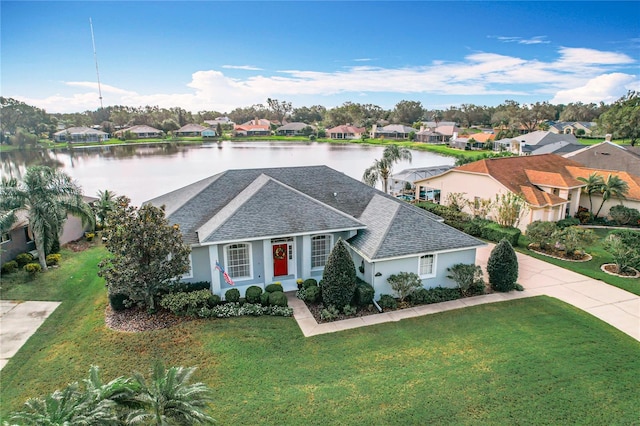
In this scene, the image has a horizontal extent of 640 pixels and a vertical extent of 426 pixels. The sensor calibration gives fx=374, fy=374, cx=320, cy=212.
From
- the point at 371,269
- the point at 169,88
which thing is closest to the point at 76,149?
the point at 169,88

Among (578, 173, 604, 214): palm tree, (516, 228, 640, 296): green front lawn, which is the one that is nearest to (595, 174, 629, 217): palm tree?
(578, 173, 604, 214): palm tree

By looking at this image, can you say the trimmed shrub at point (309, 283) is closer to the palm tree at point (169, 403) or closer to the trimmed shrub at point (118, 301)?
the trimmed shrub at point (118, 301)

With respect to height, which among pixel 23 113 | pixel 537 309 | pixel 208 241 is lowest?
pixel 537 309

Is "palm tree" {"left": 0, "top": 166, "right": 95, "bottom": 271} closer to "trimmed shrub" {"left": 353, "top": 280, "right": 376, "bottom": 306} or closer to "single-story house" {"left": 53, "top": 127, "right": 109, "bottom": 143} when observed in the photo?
"trimmed shrub" {"left": 353, "top": 280, "right": 376, "bottom": 306}

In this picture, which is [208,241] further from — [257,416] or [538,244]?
[538,244]

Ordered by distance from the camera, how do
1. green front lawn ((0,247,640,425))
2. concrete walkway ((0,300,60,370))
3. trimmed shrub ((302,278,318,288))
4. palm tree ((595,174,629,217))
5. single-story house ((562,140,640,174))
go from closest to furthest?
green front lawn ((0,247,640,425)), concrete walkway ((0,300,60,370)), trimmed shrub ((302,278,318,288)), palm tree ((595,174,629,217)), single-story house ((562,140,640,174))
